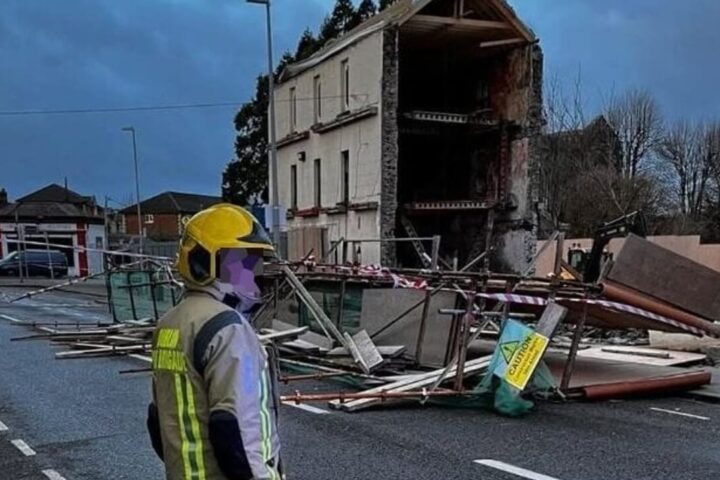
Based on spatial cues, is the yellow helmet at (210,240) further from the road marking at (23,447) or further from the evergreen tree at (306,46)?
the evergreen tree at (306,46)

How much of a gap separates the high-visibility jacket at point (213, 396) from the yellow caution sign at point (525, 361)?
20.2ft

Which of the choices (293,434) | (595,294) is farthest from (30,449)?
(595,294)

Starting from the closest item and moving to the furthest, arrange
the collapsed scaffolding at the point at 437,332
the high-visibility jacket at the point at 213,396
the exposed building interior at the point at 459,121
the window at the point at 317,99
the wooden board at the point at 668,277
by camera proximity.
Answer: the high-visibility jacket at the point at 213,396 < the collapsed scaffolding at the point at 437,332 < the wooden board at the point at 668,277 < the exposed building interior at the point at 459,121 < the window at the point at 317,99

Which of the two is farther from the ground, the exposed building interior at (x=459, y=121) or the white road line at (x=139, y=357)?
the exposed building interior at (x=459, y=121)

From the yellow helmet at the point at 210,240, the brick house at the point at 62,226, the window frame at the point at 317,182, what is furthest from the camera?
the brick house at the point at 62,226

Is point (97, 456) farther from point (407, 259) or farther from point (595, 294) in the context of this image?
point (407, 259)

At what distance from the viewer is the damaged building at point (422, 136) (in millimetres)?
25812

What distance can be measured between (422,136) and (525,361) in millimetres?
22257

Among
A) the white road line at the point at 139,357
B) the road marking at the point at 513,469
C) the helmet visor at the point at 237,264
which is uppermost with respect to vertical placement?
the helmet visor at the point at 237,264

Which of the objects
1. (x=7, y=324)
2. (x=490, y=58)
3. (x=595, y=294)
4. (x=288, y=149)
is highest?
(x=490, y=58)

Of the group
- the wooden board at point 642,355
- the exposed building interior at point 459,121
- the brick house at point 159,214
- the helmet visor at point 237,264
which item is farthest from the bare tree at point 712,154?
the brick house at point 159,214

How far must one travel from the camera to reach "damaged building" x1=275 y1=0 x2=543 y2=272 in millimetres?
25812

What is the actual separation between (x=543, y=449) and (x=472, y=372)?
7.87 ft

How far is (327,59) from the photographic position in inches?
1166
